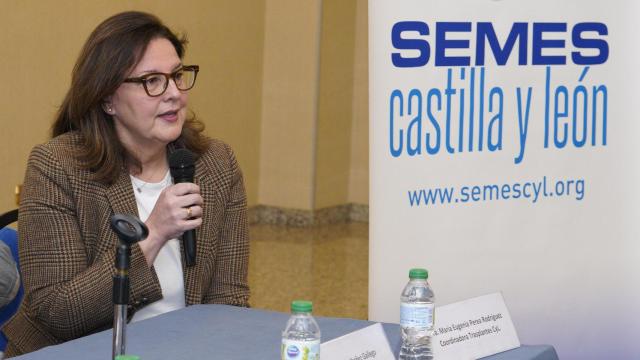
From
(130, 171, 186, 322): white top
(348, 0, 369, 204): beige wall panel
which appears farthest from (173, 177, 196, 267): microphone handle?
(348, 0, 369, 204): beige wall panel

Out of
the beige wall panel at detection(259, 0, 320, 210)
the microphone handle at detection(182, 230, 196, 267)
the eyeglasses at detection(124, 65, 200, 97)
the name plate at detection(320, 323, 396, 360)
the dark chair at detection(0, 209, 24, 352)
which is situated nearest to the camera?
the name plate at detection(320, 323, 396, 360)

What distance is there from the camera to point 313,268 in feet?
23.3

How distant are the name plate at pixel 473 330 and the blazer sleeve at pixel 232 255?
0.89m

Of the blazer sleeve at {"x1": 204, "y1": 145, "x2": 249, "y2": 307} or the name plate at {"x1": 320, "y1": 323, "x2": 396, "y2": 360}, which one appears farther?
the blazer sleeve at {"x1": 204, "y1": 145, "x2": 249, "y2": 307}

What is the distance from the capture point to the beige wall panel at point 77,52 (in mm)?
5941

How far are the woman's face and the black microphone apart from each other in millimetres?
127

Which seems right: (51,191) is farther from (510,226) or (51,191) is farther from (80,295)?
(510,226)

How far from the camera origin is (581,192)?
3.05m

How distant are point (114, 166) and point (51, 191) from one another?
0.62 ft

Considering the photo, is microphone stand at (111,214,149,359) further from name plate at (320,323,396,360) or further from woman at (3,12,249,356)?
woman at (3,12,249,356)

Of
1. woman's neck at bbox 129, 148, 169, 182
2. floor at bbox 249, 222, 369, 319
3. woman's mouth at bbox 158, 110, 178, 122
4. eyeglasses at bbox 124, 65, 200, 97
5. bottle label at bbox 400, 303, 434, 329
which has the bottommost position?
floor at bbox 249, 222, 369, 319

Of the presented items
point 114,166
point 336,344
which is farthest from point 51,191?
point 336,344

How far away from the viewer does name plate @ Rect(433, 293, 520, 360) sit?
2279mm

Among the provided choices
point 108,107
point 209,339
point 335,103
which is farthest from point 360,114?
point 209,339
